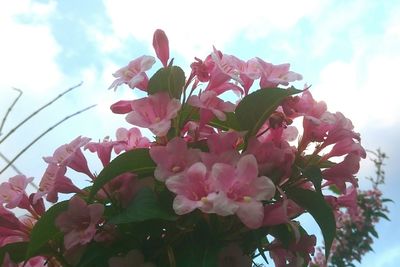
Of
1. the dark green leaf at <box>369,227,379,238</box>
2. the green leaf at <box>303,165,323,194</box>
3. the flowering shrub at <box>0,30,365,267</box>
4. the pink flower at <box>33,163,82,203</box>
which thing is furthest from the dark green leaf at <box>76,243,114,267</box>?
the dark green leaf at <box>369,227,379,238</box>

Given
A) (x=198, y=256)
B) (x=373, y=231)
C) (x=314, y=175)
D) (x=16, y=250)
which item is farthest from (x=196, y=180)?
(x=373, y=231)

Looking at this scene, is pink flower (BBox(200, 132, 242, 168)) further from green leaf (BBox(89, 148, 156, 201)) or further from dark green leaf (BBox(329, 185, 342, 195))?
dark green leaf (BBox(329, 185, 342, 195))

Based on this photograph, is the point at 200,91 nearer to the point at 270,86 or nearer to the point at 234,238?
the point at 270,86

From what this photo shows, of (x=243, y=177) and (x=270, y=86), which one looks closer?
(x=243, y=177)

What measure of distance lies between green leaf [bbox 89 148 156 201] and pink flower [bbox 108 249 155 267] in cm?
10

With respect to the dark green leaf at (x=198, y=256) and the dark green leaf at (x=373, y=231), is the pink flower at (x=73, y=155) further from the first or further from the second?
the dark green leaf at (x=373, y=231)

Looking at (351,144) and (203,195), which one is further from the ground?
(351,144)

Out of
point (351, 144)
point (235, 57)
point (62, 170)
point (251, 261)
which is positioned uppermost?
point (235, 57)

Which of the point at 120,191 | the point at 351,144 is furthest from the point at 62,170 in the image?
the point at 351,144

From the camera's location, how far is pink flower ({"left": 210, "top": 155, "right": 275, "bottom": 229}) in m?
0.77

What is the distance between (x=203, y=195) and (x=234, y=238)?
0.11 m

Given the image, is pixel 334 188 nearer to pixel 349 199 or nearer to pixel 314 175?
pixel 349 199

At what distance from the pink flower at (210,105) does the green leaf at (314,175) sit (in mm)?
161

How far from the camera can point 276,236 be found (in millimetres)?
913
